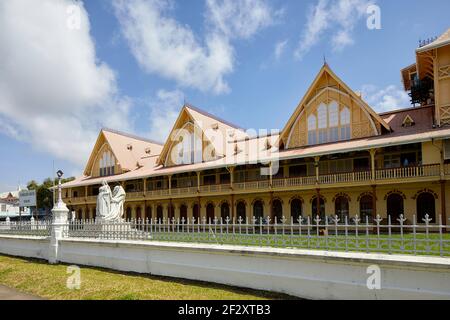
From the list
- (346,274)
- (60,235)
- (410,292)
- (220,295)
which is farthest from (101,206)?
(410,292)

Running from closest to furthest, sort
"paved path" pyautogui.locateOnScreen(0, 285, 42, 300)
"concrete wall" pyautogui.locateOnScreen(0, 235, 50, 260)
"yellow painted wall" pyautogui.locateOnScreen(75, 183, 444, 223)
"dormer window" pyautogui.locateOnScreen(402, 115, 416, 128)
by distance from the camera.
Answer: "paved path" pyautogui.locateOnScreen(0, 285, 42, 300) → "concrete wall" pyautogui.locateOnScreen(0, 235, 50, 260) → "yellow painted wall" pyautogui.locateOnScreen(75, 183, 444, 223) → "dormer window" pyautogui.locateOnScreen(402, 115, 416, 128)

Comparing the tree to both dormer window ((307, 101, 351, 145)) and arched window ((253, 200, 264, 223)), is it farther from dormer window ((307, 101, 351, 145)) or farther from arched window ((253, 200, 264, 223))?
dormer window ((307, 101, 351, 145))

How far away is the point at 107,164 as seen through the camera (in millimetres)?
40312

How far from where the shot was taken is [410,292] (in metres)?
6.27

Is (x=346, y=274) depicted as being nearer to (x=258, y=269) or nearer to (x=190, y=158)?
(x=258, y=269)

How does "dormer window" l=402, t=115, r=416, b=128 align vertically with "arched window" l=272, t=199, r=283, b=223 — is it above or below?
above

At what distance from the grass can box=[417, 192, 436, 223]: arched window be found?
16618mm

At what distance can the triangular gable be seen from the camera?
23031mm

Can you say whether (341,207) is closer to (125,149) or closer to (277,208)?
(277,208)

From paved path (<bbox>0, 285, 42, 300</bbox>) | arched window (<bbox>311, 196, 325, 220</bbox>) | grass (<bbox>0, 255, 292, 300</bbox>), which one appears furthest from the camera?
arched window (<bbox>311, 196, 325, 220</bbox>)

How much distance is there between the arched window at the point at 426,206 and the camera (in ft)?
67.3

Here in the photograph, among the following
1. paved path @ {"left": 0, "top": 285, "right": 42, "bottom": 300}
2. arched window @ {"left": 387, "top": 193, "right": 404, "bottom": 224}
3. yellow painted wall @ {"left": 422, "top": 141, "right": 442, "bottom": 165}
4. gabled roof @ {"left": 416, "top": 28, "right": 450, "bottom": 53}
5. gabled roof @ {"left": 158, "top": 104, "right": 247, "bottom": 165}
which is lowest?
paved path @ {"left": 0, "top": 285, "right": 42, "bottom": 300}

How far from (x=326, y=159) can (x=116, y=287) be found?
63.2 feet

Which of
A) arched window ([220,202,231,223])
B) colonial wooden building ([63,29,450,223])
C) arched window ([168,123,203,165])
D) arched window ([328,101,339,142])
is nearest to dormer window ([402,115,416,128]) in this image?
colonial wooden building ([63,29,450,223])
